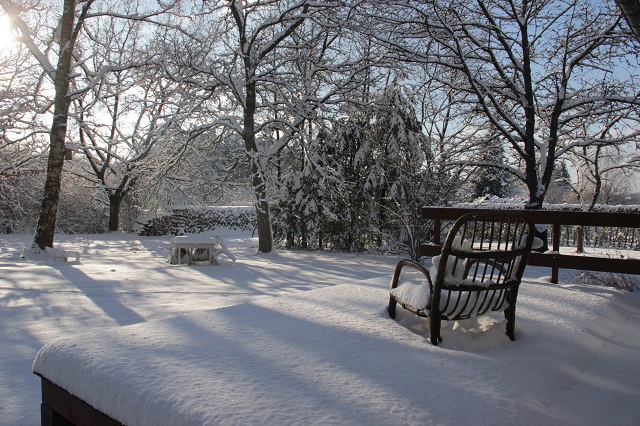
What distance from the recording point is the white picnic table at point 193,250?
9.16m

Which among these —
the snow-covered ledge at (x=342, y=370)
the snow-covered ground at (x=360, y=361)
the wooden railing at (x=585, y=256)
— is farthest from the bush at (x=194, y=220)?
the snow-covered ledge at (x=342, y=370)

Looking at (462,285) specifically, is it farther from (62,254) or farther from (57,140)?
(57,140)

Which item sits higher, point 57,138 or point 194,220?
point 57,138

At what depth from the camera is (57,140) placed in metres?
9.80

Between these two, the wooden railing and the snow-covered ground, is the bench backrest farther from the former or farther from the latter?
the wooden railing

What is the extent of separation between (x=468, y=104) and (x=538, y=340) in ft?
25.0

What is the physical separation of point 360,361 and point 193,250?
26.1ft

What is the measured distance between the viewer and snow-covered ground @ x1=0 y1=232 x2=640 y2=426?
1.65 meters

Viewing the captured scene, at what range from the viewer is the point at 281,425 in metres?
1.48

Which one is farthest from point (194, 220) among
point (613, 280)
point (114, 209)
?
point (613, 280)

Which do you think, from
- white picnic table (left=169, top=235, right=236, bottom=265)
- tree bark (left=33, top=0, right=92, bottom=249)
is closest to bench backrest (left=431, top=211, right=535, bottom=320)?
white picnic table (left=169, top=235, right=236, bottom=265)

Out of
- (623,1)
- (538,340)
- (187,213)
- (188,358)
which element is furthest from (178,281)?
(187,213)

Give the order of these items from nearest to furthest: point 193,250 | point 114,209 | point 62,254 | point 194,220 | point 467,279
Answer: point 467,279 < point 62,254 < point 193,250 < point 114,209 < point 194,220

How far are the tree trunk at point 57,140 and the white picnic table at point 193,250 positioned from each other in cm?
288
